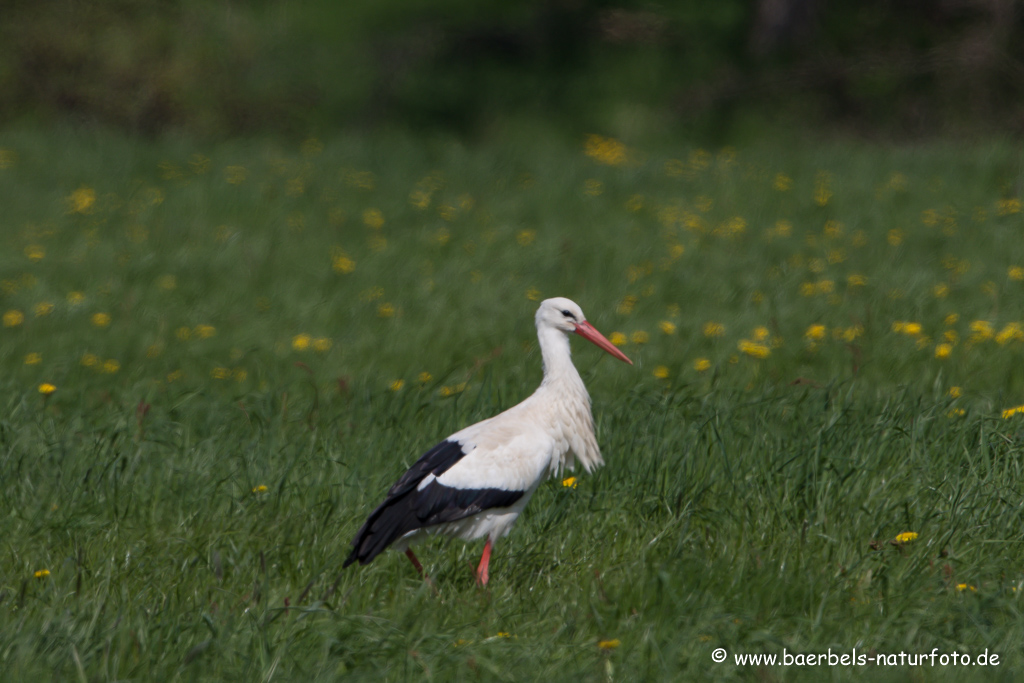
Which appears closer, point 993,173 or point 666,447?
point 666,447

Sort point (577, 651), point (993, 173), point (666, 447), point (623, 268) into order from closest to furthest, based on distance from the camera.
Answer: point (577, 651)
point (666, 447)
point (623, 268)
point (993, 173)

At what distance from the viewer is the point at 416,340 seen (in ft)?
21.7

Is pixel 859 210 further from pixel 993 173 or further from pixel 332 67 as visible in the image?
pixel 332 67

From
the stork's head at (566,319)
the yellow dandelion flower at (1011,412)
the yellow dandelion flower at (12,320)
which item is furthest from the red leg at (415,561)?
the yellow dandelion flower at (12,320)

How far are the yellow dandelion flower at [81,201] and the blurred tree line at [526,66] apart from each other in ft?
16.7

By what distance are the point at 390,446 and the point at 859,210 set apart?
6.60 meters


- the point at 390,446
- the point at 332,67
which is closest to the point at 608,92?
the point at 332,67

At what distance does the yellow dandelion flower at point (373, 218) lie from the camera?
9664 millimetres

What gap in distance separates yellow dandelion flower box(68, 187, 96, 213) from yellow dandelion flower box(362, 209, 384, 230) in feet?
8.74

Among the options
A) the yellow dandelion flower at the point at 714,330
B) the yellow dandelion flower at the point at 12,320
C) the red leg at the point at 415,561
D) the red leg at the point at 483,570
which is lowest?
the yellow dandelion flower at the point at 12,320

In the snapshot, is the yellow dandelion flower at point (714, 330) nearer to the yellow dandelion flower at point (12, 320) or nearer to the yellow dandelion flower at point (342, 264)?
the yellow dandelion flower at point (342, 264)

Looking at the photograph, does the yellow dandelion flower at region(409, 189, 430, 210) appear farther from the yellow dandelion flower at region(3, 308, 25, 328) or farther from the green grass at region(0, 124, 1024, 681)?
the yellow dandelion flower at region(3, 308, 25, 328)

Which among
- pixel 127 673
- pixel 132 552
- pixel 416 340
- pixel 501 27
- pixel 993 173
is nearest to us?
pixel 127 673

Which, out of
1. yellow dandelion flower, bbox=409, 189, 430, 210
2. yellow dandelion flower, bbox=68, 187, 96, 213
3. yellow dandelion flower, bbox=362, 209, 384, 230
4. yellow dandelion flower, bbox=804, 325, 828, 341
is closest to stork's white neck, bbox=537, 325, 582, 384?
yellow dandelion flower, bbox=804, 325, 828, 341
